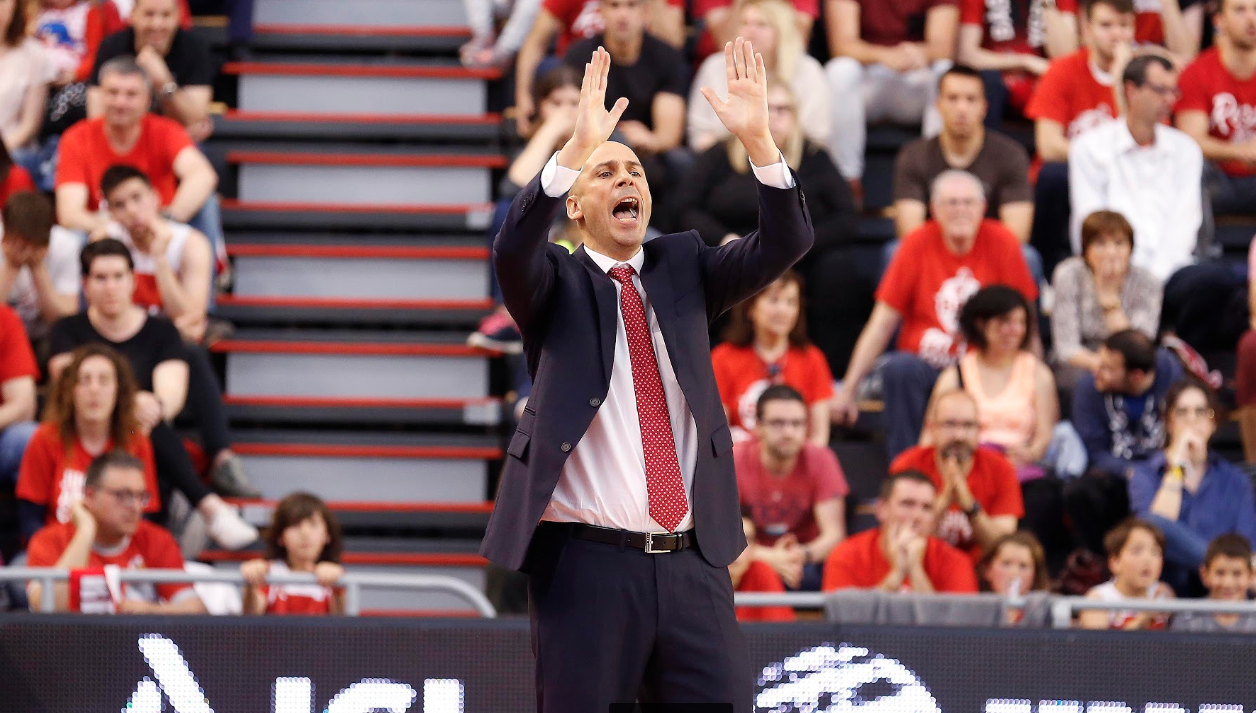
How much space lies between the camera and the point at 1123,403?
25.1ft

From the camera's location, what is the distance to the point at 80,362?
698 cm

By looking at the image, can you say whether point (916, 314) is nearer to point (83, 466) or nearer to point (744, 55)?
point (83, 466)

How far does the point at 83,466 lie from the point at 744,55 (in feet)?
13.1

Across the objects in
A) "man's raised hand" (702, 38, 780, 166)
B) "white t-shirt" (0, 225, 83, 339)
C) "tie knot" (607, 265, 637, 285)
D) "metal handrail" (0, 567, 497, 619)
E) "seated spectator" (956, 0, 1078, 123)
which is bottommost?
"metal handrail" (0, 567, 497, 619)

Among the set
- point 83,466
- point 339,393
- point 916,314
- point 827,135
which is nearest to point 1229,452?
point 916,314

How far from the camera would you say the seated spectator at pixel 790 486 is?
23.8 feet

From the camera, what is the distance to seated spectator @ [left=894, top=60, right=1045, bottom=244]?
8.77m

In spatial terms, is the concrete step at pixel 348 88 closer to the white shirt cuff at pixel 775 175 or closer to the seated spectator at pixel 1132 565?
the seated spectator at pixel 1132 565

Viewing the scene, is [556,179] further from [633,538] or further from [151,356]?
[151,356]

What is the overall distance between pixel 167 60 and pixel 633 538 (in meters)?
6.21

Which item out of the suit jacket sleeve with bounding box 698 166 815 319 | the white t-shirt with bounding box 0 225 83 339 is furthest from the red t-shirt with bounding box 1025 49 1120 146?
the suit jacket sleeve with bounding box 698 166 815 319

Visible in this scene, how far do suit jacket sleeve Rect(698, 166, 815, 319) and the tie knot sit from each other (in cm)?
18

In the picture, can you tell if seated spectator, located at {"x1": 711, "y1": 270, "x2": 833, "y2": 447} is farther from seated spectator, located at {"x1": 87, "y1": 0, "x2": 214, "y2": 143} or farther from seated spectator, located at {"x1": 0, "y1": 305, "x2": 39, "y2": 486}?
seated spectator, located at {"x1": 87, "y1": 0, "x2": 214, "y2": 143}

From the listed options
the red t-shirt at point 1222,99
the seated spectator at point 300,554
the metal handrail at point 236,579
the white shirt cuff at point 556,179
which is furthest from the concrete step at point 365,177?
the white shirt cuff at point 556,179
